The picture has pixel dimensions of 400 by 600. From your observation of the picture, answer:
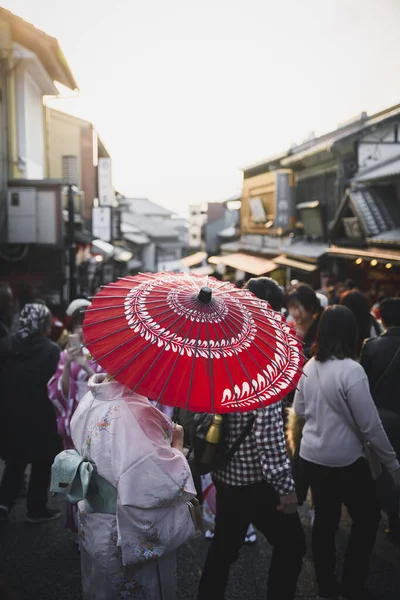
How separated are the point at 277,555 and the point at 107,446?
4.49ft

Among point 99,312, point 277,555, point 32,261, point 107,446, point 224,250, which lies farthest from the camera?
point 224,250

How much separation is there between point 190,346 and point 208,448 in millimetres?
898

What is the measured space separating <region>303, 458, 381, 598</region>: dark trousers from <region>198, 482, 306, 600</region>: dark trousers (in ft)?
2.18

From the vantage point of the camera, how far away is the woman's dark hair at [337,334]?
337 centimetres

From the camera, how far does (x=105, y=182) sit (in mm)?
22750

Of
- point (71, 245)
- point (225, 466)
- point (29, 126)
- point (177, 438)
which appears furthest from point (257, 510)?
point (29, 126)

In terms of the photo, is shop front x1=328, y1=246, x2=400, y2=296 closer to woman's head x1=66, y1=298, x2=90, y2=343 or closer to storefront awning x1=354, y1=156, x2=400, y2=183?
storefront awning x1=354, y1=156, x2=400, y2=183

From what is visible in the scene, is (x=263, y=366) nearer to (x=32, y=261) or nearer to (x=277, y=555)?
(x=277, y=555)

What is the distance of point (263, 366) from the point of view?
2.40 meters

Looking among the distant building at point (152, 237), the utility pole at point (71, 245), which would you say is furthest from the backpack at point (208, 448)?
the distant building at point (152, 237)

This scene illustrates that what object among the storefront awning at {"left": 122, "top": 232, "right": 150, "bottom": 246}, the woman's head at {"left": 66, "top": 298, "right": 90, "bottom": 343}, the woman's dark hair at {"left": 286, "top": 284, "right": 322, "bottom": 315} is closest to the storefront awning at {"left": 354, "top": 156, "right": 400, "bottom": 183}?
the woman's dark hair at {"left": 286, "top": 284, "right": 322, "bottom": 315}

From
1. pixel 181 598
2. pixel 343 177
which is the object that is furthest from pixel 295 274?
pixel 181 598

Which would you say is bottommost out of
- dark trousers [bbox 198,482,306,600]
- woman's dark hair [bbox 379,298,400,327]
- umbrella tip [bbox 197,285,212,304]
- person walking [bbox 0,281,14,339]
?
dark trousers [bbox 198,482,306,600]

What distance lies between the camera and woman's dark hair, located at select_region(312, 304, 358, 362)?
3373 millimetres
